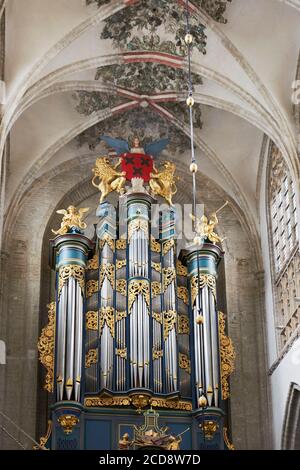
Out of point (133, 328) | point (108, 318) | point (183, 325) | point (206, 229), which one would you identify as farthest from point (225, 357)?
point (206, 229)

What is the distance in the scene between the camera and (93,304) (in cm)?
2228

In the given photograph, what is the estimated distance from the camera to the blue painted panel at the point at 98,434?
67.1 ft

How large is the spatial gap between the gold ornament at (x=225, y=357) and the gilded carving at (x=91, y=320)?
102 inches

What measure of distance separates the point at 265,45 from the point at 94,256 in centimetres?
570

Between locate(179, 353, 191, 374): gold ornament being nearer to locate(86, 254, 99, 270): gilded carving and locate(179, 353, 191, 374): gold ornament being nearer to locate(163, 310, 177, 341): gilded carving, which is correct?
locate(163, 310, 177, 341): gilded carving

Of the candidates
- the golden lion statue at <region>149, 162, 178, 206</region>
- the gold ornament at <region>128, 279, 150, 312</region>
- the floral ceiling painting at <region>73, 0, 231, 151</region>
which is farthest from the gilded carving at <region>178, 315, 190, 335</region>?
the floral ceiling painting at <region>73, 0, 231, 151</region>

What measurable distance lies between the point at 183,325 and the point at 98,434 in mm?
3084

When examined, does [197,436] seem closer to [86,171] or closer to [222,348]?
[222,348]

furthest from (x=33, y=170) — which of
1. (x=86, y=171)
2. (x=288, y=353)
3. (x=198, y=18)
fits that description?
(x=288, y=353)

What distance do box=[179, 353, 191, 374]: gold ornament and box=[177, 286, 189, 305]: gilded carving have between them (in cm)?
133

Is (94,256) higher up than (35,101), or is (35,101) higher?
(35,101)

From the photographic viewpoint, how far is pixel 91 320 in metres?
22.0

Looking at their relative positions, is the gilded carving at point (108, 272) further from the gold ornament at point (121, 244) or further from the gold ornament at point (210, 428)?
the gold ornament at point (210, 428)

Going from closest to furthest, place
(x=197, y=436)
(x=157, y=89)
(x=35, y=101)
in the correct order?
(x=197, y=436), (x=35, y=101), (x=157, y=89)
